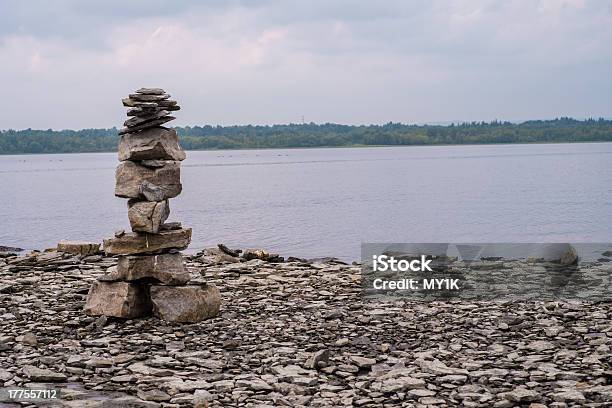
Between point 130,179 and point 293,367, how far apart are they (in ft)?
18.8

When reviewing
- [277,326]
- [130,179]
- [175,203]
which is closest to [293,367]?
[277,326]

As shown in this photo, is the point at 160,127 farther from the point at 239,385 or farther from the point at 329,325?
the point at 239,385

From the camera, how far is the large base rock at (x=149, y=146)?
16.8m

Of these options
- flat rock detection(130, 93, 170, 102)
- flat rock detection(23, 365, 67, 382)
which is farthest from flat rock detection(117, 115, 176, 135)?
flat rock detection(23, 365, 67, 382)

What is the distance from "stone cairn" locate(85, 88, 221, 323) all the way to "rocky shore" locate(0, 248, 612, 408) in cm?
34

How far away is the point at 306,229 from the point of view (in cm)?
5075

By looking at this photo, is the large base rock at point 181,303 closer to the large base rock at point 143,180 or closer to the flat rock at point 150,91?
the large base rock at point 143,180

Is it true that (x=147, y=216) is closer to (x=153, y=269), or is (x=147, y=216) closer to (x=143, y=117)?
(x=153, y=269)

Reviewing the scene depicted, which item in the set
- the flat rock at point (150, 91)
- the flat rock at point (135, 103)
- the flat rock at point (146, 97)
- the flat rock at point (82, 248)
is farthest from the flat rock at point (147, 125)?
the flat rock at point (82, 248)

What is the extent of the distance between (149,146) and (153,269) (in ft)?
8.12

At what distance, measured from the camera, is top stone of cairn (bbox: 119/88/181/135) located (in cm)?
1681

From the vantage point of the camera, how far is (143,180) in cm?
1683

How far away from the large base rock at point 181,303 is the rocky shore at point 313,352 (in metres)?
0.19

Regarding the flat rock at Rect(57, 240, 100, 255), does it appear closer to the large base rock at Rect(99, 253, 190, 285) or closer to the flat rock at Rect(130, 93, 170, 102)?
the large base rock at Rect(99, 253, 190, 285)
